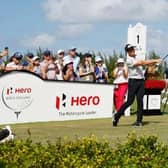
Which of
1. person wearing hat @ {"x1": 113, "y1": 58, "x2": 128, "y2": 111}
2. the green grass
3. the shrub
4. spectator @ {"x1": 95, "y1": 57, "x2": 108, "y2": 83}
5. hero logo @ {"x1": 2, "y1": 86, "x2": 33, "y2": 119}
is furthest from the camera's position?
spectator @ {"x1": 95, "y1": 57, "x2": 108, "y2": 83}

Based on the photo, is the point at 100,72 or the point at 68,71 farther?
the point at 100,72

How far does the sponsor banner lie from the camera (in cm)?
1722

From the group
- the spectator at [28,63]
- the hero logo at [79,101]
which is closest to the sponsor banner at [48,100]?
the hero logo at [79,101]

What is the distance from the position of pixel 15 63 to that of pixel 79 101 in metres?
2.08

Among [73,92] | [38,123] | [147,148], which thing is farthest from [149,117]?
[147,148]

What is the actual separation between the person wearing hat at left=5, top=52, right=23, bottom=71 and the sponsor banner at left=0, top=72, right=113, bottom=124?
0.75 metres

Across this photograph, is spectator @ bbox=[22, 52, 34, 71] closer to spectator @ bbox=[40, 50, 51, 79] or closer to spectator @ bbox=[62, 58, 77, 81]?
spectator @ bbox=[40, 50, 51, 79]

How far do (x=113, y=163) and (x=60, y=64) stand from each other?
461 inches

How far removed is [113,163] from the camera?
7473 mm

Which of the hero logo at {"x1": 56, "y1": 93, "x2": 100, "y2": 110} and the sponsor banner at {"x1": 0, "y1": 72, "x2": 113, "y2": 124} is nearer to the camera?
the sponsor banner at {"x1": 0, "y1": 72, "x2": 113, "y2": 124}

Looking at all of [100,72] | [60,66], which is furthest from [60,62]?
[100,72]

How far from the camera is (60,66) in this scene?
752 inches

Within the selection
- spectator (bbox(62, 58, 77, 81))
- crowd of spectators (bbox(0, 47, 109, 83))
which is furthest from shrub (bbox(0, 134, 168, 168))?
spectator (bbox(62, 58, 77, 81))

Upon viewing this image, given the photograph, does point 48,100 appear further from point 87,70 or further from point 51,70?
point 87,70
